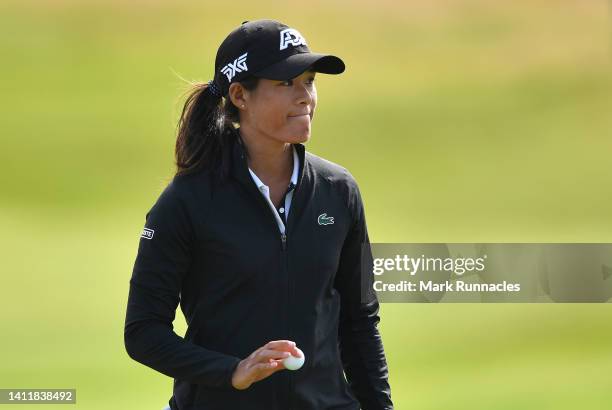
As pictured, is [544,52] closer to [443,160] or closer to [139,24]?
[443,160]

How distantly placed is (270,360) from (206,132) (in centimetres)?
46

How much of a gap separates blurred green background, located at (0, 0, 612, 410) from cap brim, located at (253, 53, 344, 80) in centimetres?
111

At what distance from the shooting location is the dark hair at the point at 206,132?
5.76 ft

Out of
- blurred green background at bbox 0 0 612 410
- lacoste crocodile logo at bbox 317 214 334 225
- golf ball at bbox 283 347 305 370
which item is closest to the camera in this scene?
golf ball at bbox 283 347 305 370

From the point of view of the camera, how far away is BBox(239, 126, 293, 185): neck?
5.87 ft

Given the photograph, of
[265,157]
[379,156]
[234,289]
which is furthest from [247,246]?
[379,156]

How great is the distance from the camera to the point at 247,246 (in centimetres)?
169

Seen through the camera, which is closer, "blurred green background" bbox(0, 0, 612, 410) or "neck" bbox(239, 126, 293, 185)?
"neck" bbox(239, 126, 293, 185)

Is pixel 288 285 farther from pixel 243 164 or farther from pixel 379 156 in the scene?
pixel 379 156

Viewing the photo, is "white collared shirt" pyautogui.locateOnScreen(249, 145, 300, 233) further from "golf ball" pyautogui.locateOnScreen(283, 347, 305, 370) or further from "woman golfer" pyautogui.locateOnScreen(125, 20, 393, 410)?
"golf ball" pyautogui.locateOnScreen(283, 347, 305, 370)

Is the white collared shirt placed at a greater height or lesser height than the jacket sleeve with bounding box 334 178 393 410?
greater

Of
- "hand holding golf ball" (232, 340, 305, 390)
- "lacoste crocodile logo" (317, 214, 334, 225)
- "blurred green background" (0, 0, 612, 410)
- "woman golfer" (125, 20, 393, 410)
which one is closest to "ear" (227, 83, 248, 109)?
"woman golfer" (125, 20, 393, 410)

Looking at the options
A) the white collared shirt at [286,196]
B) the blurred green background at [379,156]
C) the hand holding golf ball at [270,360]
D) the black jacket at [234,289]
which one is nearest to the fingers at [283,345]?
the hand holding golf ball at [270,360]

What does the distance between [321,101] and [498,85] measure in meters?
0.50
